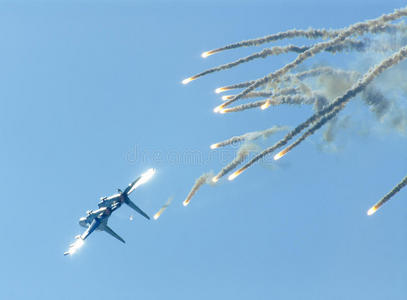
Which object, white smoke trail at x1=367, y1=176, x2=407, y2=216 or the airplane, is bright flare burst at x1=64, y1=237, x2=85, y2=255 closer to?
the airplane

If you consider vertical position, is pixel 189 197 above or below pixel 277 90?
below

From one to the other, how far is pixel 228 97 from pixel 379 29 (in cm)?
1657

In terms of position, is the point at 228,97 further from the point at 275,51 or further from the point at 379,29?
the point at 379,29

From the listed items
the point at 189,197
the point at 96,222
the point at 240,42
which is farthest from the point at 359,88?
the point at 96,222

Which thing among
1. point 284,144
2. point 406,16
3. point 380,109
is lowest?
point 284,144

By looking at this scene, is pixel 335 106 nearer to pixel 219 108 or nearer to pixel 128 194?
pixel 219 108

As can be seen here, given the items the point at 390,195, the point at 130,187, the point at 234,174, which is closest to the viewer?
the point at 390,195

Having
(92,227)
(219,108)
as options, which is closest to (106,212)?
(92,227)

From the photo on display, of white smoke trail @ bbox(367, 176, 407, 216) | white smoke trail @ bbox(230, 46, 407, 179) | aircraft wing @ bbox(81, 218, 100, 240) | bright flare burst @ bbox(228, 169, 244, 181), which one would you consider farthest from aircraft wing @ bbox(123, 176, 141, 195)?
white smoke trail @ bbox(367, 176, 407, 216)

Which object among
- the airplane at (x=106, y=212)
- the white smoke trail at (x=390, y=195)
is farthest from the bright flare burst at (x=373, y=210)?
the airplane at (x=106, y=212)

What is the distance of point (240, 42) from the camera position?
4241cm

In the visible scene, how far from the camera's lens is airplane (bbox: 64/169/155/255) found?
55688 mm

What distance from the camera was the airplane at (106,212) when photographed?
55688mm

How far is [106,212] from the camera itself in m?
58.3
